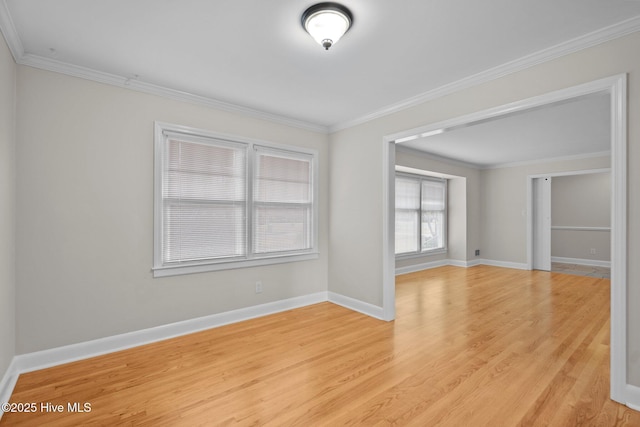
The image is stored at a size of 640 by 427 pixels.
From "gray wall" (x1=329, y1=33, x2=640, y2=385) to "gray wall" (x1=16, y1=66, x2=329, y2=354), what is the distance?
1876 millimetres

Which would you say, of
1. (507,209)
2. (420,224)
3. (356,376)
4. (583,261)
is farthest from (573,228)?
(356,376)

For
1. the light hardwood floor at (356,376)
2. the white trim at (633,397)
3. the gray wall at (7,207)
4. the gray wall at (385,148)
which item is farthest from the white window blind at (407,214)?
the gray wall at (7,207)

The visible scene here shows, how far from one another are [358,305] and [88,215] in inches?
126

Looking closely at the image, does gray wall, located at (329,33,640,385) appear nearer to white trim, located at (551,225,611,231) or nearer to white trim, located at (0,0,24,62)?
white trim, located at (551,225,611,231)

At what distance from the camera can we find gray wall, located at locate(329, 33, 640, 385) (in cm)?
207

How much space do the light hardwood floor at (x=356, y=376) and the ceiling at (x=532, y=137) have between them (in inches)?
88.4

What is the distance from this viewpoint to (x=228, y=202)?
143 inches

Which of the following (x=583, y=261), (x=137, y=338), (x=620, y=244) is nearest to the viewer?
(x=620, y=244)

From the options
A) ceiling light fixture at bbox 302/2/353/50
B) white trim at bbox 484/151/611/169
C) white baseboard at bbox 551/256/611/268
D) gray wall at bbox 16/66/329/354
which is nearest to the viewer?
ceiling light fixture at bbox 302/2/353/50

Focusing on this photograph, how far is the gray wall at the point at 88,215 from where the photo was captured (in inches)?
101

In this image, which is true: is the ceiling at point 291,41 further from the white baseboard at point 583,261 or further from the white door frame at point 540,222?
the white baseboard at point 583,261

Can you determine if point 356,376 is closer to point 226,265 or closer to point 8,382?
point 226,265

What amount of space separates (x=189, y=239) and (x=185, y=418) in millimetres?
1830

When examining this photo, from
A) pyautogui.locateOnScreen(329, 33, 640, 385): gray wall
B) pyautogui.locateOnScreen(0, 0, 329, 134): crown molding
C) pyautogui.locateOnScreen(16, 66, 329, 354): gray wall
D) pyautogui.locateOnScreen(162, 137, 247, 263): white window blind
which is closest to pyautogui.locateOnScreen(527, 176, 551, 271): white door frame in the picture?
pyautogui.locateOnScreen(329, 33, 640, 385): gray wall
